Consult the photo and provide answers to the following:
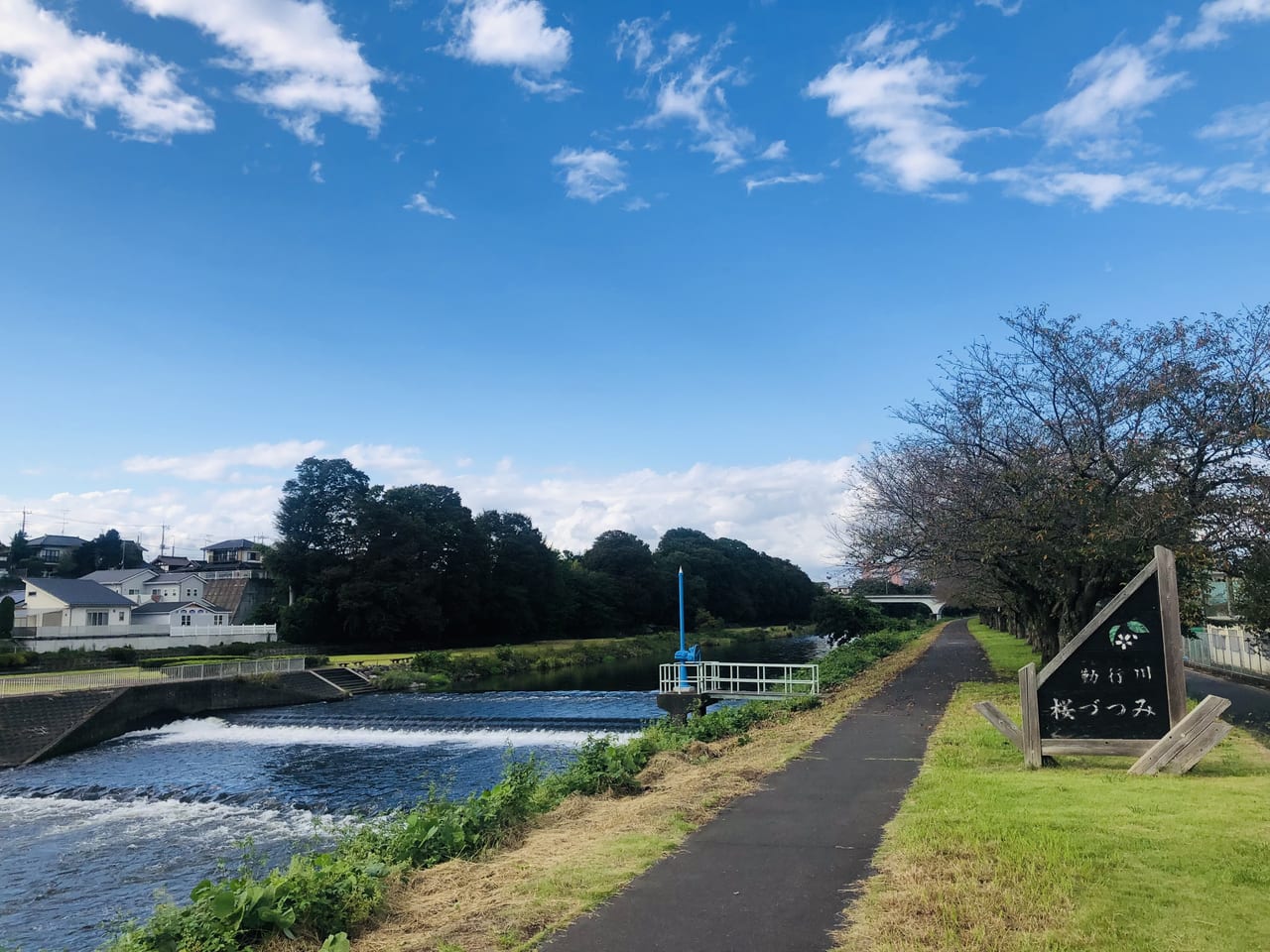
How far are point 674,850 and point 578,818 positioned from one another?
2.16 metres

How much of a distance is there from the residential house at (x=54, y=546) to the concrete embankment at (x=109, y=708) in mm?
94207

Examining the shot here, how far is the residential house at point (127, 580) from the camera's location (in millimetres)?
81688

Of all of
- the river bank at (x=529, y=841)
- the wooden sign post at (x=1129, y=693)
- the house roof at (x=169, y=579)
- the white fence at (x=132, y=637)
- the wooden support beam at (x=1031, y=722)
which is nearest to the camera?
the river bank at (x=529, y=841)

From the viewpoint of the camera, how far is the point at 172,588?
87.8 m

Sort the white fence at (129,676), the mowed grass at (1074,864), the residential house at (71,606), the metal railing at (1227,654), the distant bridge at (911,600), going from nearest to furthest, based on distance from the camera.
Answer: the mowed grass at (1074,864), the metal railing at (1227,654), the white fence at (129,676), the residential house at (71,606), the distant bridge at (911,600)

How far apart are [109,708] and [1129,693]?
31.1 m

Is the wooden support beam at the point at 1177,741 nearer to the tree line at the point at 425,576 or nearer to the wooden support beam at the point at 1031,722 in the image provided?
the wooden support beam at the point at 1031,722

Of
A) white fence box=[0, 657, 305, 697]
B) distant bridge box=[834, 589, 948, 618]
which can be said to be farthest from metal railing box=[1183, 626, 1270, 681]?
distant bridge box=[834, 589, 948, 618]

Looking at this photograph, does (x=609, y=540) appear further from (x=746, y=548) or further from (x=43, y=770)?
(x=43, y=770)

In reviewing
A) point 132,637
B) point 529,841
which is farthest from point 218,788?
point 132,637

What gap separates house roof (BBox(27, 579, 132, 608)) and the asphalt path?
63.3 meters

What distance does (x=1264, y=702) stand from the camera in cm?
1892

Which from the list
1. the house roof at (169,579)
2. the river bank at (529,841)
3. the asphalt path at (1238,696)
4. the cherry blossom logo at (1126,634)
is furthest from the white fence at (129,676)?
the house roof at (169,579)

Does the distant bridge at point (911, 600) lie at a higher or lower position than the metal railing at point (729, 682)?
higher
